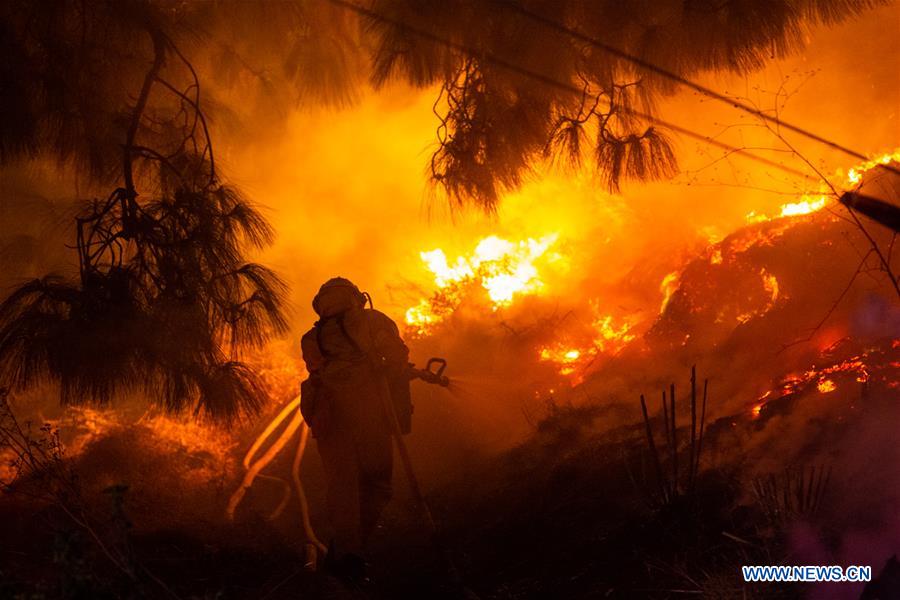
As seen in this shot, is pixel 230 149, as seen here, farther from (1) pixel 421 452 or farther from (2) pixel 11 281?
(1) pixel 421 452

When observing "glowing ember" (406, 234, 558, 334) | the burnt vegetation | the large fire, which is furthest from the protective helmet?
"glowing ember" (406, 234, 558, 334)

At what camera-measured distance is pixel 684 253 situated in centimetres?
773

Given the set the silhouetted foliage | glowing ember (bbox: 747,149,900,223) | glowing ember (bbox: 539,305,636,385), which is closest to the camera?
the silhouetted foliage

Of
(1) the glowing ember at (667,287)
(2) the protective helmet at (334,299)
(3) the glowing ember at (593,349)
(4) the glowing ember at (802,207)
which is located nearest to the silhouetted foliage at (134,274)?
(2) the protective helmet at (334,299)

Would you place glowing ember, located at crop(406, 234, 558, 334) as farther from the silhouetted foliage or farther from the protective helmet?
the silhouetted foliage

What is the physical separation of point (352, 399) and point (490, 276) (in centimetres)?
401

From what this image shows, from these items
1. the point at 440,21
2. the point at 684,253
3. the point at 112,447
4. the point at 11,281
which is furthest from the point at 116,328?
the point at 684,253

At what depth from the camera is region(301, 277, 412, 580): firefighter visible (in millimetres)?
4891

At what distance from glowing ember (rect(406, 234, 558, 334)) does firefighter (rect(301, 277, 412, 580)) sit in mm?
3566

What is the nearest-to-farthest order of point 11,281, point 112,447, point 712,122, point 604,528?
point 604,528
point 11,281
point 112,447
point 712,122

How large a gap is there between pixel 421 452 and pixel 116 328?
3.84 m

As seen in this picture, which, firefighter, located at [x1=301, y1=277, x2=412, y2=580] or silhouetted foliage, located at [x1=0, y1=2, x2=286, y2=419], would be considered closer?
silhouetted foliage, located at [x1=0, y1=2, x2=286, y2=419]

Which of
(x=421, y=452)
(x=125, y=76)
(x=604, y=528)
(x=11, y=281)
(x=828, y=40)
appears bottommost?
(x=604, y=528)

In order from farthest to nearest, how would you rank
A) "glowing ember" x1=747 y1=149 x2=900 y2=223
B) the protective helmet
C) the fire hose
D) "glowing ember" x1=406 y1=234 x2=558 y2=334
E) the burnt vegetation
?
1. "glowing ember" x1=406 y1=234 x2=558 y2=334
2. "glowing ember" x1=747 y1=149 x2=900 y2=223
3. the protective helmet
4. the fire hose
5. the burnt vegetation
